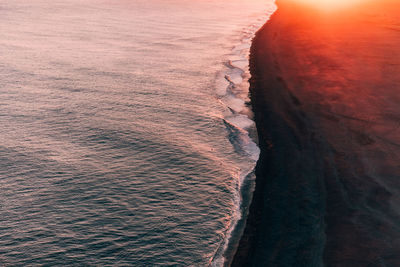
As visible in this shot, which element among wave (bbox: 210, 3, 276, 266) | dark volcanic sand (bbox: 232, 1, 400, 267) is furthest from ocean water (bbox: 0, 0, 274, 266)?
dark volcanic sand (bbox: 232, 1, 400, 267)

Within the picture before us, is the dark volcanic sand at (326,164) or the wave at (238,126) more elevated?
the dark volcanic sand at (326,164)

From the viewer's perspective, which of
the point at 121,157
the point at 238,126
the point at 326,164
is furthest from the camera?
the point at 238,126

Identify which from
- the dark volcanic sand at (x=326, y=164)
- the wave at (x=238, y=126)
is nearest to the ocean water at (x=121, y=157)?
the wave at (x=238, y=126)

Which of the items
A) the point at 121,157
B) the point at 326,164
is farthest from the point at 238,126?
the point at 121,157

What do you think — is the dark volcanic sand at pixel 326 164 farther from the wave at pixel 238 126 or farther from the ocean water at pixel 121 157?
the ocean water at pixel 121 157

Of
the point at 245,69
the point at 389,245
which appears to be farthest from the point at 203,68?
the point at 389,245

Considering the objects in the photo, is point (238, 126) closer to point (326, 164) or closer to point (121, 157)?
point (326, 164)

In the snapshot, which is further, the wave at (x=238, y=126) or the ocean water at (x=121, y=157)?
the wave at (x=238, y=126)

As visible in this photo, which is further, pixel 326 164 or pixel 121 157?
pixel 121 157

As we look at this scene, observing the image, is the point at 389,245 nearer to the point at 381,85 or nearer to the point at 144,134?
the point at 144,134
